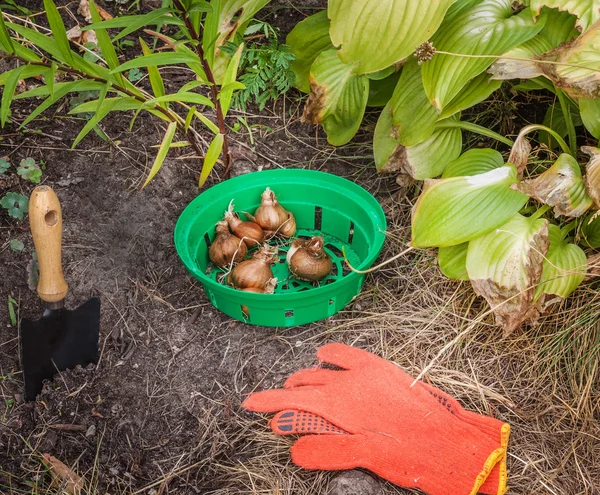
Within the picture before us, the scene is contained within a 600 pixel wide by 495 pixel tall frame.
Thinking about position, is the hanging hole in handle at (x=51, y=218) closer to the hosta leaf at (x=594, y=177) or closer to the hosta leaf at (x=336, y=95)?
the hosta leaf at (x=336, y=95)

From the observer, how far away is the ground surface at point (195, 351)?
1.49 metres

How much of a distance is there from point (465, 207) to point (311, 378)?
1.88 feet

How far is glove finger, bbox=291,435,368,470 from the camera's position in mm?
1453

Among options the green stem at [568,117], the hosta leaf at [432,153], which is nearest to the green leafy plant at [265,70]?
the hosta leaf at [432,153]

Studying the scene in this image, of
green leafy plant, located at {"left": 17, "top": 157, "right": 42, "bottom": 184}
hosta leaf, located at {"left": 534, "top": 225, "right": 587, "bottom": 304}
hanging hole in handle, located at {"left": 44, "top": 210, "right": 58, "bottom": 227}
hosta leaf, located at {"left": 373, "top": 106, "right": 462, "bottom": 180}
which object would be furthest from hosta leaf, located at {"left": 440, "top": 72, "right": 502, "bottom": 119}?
green leafy plant, located at {"left": 17, "top": 157, "right": 42, "bottom": 184}

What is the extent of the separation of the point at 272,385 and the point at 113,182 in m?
0.76

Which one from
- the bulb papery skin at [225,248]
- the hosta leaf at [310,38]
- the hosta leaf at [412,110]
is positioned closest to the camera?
the hosta leaf at [412,110]

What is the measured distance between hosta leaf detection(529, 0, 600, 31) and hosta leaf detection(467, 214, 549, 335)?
0.46 metres

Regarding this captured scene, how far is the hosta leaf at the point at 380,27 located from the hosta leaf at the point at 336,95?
25cm

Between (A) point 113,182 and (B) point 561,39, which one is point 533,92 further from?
(A) point 113,182

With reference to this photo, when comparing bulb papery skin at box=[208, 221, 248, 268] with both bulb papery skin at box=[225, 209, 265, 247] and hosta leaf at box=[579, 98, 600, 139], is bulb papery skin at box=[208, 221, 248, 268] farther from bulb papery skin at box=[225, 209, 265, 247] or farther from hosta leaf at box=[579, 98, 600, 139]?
hosta leaf at box=[579, 98, 600, 139]

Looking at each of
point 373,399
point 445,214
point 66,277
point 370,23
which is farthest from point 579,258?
point 66,277

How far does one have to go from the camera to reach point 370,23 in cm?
151

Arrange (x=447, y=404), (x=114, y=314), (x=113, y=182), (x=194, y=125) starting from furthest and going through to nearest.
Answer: (x=194, y=125) → (x=113, y=182) → (x=114, y=314) → (x=447, y=404)
